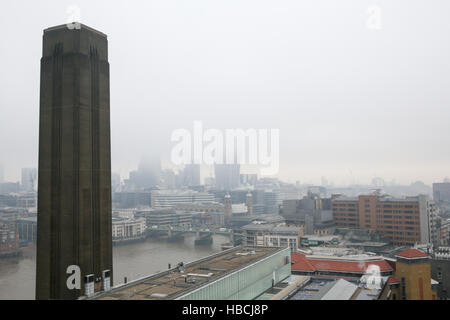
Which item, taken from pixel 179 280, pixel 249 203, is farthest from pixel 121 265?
pixel 249 203

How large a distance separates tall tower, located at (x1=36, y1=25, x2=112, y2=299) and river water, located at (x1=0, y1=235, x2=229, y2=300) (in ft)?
9.80

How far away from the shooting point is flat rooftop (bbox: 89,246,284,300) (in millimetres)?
3490

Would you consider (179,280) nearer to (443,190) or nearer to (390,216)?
(443,190)

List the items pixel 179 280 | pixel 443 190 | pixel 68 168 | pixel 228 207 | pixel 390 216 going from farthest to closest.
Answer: pixel 228 207, pixel 390 216, pixel 443 190, pixel 68 168, pixel 179 280

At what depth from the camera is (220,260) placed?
5.33 metres

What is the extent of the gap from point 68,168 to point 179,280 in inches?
75.4

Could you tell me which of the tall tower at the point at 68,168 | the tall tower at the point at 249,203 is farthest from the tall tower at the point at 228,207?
the tall tower at the point at 68,168

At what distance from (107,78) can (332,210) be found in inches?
445

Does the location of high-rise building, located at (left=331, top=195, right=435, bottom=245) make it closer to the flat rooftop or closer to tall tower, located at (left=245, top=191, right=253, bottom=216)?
tall tower, located at (left=245, top=191, right=253, bottom=216)

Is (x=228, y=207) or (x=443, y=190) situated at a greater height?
(x=443, y=190)

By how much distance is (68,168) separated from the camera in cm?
454

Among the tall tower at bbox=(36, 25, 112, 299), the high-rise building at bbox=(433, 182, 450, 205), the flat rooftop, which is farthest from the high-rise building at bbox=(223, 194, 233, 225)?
the tall tower at bbox=(36, 25, 112, 299)
